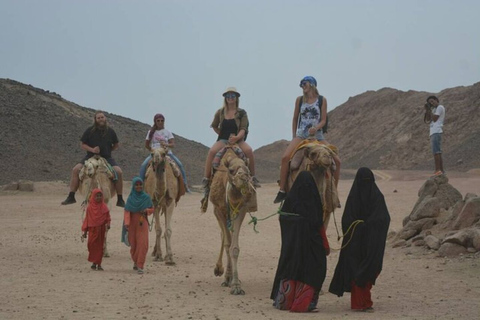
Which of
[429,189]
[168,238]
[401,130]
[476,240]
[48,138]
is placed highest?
[401,130]

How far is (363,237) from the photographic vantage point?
11.0m

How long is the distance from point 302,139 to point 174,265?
3.94 meters

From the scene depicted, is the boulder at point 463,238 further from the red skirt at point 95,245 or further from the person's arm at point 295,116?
the red skirt at point 95,245

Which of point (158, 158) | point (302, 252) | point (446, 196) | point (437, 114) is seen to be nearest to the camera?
point (302, 252)

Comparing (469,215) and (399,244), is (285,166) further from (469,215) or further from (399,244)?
(399,244)

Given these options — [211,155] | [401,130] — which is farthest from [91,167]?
[401,130]

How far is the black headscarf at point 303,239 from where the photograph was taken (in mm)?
10781

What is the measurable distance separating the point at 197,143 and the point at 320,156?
193 feet

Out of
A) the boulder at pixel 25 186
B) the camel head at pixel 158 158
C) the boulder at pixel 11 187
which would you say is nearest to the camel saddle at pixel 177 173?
the camel head at pixel 158 158

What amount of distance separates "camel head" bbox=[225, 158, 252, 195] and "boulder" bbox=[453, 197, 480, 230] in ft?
17.5

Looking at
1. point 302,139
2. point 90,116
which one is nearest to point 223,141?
point 302,139

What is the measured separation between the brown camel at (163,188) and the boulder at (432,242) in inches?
191

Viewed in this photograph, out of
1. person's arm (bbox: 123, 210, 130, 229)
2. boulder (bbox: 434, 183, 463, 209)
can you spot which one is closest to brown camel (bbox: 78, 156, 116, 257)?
person's arm (bbox: 123, 210, 130, 229)

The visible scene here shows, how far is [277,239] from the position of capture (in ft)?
69.8
